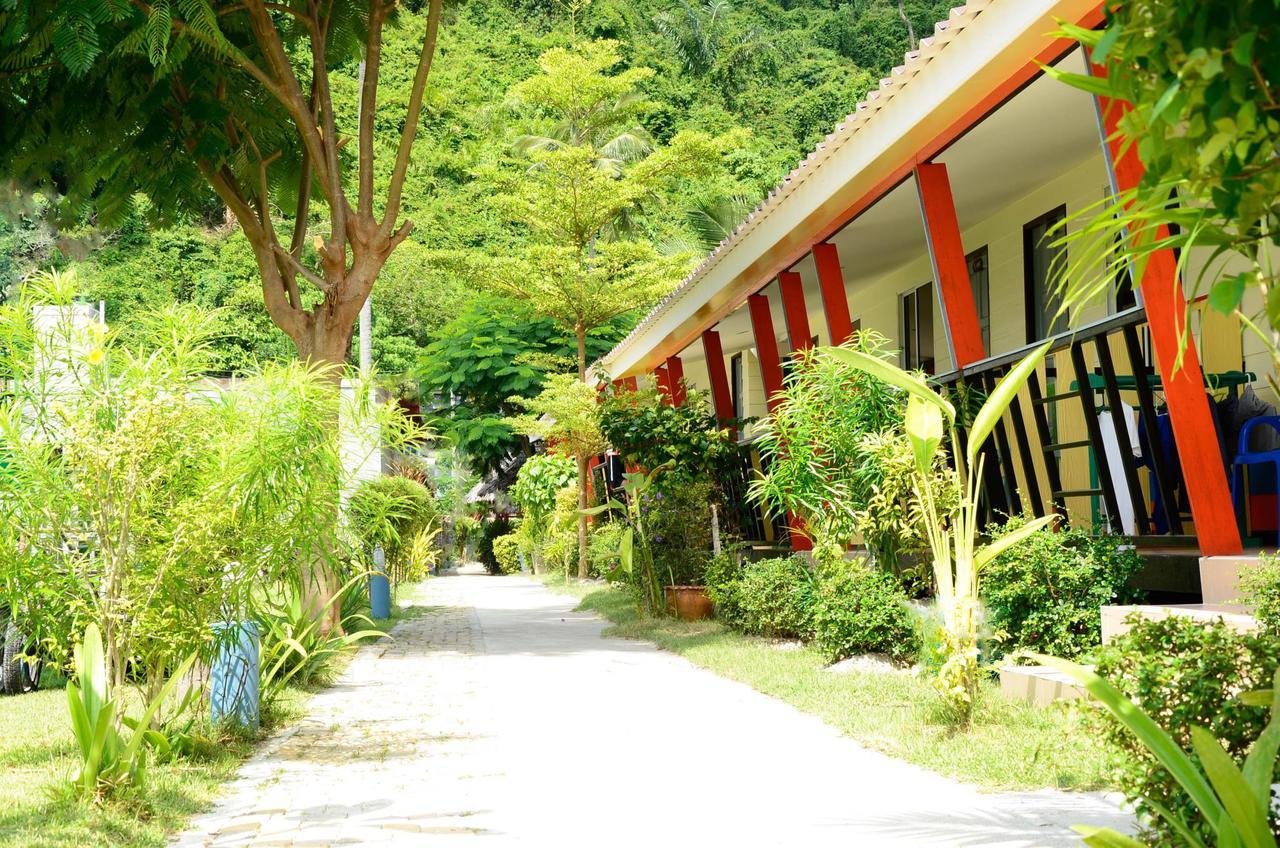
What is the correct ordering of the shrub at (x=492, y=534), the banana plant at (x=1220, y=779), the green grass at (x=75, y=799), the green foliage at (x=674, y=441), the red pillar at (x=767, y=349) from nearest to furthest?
the banana plant at (x=1220, y=779) → the green grass at (x=75, y=799) → the red pillar at (x=767, y=349) → the green foliage at (x=674, y=441) → the shrub at (x=492, y=534)

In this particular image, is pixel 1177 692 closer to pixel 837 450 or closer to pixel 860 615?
pixel 860 615

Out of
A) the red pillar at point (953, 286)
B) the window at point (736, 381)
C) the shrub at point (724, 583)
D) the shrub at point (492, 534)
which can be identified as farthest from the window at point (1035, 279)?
the shrub at point (492, 534)

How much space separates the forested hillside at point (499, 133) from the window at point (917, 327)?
18928 mm

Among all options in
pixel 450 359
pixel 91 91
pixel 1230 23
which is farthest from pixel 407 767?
pixel 450 359

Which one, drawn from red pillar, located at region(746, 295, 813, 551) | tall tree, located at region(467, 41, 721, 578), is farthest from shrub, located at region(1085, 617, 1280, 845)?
tall tree, located at region(467, 41, 721, 578)

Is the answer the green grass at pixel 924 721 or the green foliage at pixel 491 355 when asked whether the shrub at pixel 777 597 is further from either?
the green foliage at pixel 491 355

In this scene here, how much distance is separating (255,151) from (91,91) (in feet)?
5.82

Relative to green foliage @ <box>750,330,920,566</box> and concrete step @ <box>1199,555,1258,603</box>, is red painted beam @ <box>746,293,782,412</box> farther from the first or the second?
concrete step @ <box>1199,555,1258,603</box>

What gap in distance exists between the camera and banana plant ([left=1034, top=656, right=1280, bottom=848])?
310cm

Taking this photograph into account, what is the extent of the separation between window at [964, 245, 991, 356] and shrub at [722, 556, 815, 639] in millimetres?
3614

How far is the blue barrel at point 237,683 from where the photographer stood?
7168 millimetres

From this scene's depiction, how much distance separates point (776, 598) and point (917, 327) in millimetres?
5366

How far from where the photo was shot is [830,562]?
32.6ft

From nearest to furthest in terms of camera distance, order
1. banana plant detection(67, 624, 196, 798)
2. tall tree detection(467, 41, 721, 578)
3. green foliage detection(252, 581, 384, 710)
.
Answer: banana plant detection(67, 624, 196, 798), green foliage detection(252, 581, 384, 710), tall tree detection(467, 41, 721, 578)
